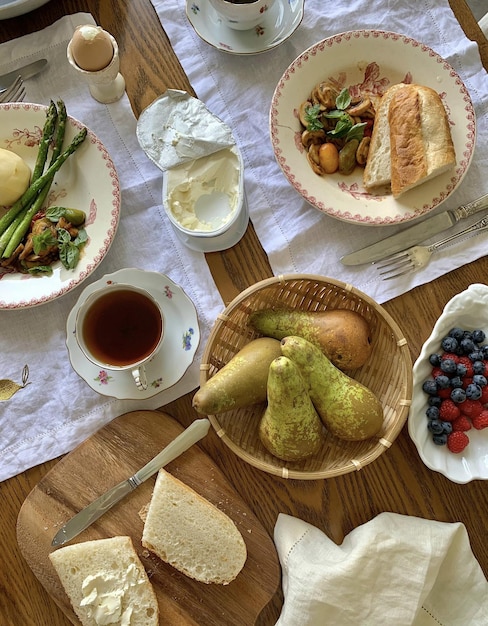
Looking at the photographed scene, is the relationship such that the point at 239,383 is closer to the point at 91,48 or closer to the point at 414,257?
the point at 414,257

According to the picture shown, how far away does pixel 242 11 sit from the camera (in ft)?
3.56

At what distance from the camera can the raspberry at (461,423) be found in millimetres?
1083

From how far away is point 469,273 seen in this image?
117cm

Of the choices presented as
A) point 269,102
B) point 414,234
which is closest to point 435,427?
point 414,234

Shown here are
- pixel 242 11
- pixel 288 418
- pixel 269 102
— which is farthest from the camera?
pixel 269 102

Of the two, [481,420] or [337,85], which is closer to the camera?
[481,420]

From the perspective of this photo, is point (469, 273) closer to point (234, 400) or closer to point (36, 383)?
point (234, 400)

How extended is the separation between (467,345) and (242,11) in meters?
0.72

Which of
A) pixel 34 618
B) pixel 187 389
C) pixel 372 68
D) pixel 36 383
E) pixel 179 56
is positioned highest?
pixel 179 56

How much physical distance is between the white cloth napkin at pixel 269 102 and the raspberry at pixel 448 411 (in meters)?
0.23

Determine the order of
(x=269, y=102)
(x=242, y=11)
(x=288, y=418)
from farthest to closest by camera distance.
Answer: (x=269, y=102) < (x=242, y=11) < (x=288, y=418)

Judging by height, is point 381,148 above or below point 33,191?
below

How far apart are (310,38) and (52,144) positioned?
55 centimetres

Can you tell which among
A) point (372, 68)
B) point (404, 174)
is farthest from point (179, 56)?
point (404, 174)
